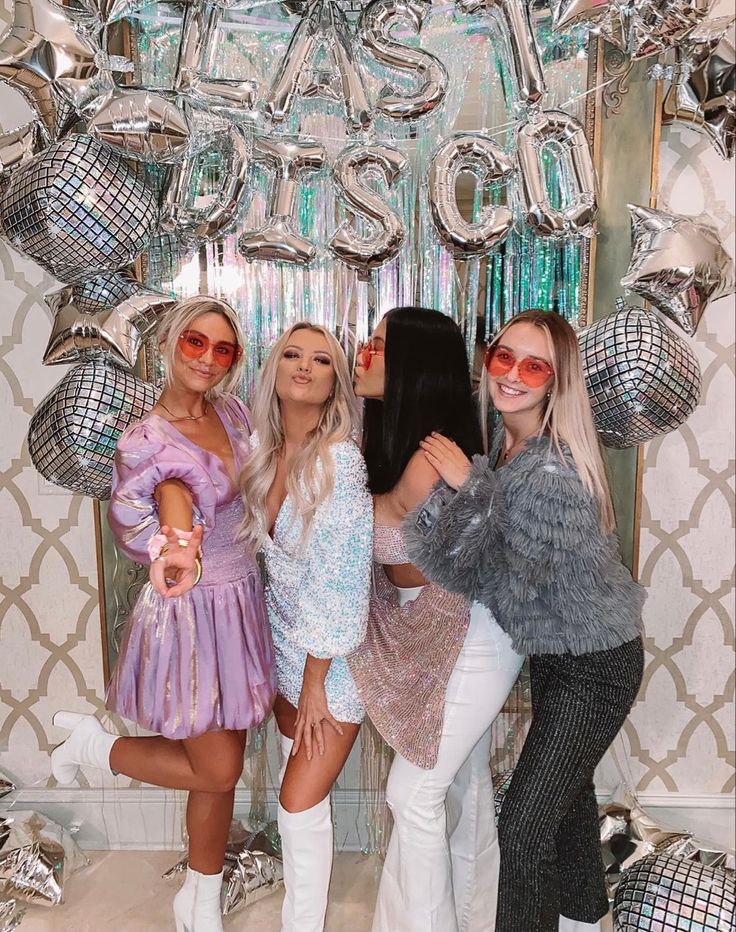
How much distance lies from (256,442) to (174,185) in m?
0.79

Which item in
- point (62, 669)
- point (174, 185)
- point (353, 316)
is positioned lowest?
point (62, 669)

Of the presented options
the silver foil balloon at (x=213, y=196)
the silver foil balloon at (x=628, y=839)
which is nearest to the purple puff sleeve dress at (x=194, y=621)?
the silver foil balloon at (x=213, y=196)

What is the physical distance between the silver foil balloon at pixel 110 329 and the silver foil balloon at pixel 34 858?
4.88 ft

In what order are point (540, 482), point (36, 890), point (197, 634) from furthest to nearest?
point (36, 890), point (197, 634), point (540, 482)

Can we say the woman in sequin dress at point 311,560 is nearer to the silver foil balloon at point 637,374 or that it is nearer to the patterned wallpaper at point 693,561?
the silver foil balloon at point 637,374

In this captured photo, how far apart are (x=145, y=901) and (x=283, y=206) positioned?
2.16m

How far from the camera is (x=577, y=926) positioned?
192cm

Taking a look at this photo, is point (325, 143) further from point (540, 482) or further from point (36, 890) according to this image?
point (36, 890)

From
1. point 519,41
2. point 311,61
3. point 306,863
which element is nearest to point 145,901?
point 306,863

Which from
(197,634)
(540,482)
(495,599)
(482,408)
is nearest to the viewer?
(540,482)

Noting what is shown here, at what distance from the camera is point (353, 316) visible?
2.24 meters

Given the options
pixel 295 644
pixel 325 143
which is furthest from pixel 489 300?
pixel 295 644

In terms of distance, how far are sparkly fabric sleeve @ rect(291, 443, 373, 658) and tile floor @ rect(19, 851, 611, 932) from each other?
105 cm

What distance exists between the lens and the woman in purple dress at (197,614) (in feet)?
5.56
